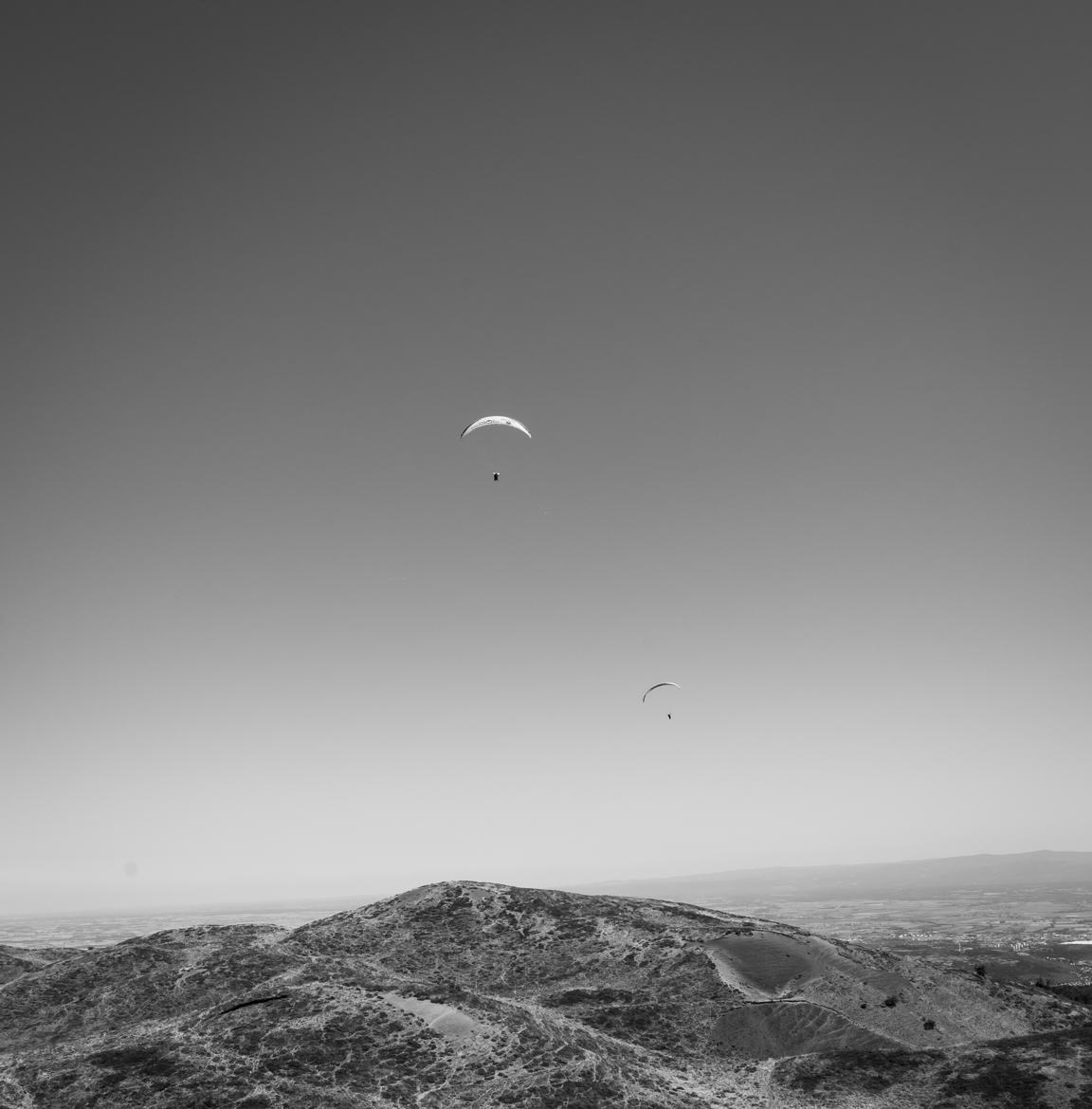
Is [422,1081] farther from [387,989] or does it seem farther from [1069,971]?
[1069,971]

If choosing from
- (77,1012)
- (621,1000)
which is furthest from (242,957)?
(621,1000)

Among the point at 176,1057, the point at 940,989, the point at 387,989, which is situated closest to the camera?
the point at 176,1057

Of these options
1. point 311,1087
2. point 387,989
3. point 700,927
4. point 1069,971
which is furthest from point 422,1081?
point 1069,971

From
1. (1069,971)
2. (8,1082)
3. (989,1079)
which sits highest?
(8,1082)

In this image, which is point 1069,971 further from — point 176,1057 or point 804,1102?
point 176,1057

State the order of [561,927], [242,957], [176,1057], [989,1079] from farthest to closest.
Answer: [561,927] → [242,957] → [176,1057] → [989,1079]

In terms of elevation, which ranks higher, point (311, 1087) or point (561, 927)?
point (561, 927)

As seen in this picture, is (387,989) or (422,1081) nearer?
(422,1081)
